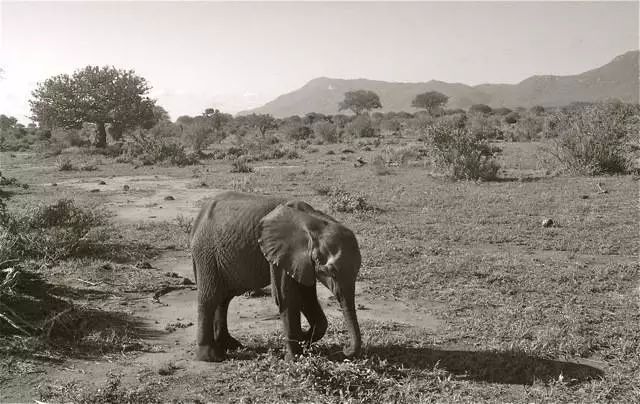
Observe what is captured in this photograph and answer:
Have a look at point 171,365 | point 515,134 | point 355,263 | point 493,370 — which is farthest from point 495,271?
point 515,134

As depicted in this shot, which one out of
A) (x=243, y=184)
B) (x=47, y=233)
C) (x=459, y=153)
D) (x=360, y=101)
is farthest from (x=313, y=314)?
(x=360, y=101)

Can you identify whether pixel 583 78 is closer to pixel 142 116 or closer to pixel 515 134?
pixel 515 134

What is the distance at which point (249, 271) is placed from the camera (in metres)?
5.47

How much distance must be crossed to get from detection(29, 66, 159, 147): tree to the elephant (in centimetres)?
3194

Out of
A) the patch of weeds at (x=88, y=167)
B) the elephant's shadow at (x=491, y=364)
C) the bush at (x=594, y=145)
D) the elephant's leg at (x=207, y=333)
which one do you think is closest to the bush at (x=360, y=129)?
the patch of weeds at (x=88, y=167)

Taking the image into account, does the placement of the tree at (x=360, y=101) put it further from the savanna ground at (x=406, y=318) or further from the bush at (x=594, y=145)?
the savanna ground at (x=406, y=318)

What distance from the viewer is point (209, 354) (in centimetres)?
570

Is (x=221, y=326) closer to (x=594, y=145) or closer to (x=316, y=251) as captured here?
(x=316, y=251)

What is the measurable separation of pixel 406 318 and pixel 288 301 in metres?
2.35

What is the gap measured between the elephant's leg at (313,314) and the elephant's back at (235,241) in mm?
430

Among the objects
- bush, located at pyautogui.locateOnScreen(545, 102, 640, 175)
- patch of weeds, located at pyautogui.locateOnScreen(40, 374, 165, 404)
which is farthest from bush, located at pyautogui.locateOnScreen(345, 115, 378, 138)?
patch of weeds, located at pyautogui.locateOnScreen(40, 374, 165, 404)

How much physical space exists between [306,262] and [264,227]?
0.59 m

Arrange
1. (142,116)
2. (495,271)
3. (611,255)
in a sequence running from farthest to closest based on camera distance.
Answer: (142,116) → (611,255) → (495,271)

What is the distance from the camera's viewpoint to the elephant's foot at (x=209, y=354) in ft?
18.7
